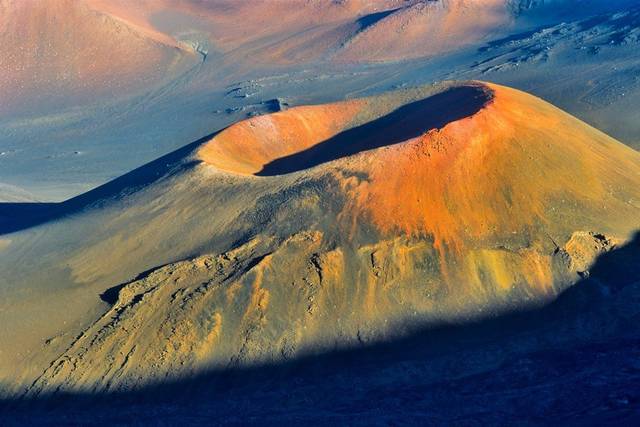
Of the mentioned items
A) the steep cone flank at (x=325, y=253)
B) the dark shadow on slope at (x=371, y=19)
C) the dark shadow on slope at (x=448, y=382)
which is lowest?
the dark shadow on slope at (x=448, y=382)

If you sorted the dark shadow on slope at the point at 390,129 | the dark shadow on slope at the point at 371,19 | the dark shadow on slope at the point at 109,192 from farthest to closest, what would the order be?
the dark shadow on slope at the point at 371,19 → the dark shadow on slope at the point at 109,192 → the dark shadow on slope at the point at 390,129

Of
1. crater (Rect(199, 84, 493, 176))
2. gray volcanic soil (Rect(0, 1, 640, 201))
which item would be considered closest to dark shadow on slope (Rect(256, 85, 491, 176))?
crater (Rect(199, 84, 493, 176))

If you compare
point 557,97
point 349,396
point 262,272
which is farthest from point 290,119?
point 557,97

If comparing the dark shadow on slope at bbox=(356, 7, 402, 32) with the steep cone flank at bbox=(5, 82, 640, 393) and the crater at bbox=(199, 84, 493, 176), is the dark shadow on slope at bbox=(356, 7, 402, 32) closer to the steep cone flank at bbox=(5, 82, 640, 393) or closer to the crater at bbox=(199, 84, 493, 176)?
the crater at bbox=(199, 84, 493, 176)

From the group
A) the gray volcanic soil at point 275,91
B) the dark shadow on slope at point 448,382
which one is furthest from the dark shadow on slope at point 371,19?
the dark shadow on slope at point 448,382

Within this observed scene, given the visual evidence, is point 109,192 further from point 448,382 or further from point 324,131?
point 448,382

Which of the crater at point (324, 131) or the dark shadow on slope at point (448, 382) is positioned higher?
the crater at point (324, 131)

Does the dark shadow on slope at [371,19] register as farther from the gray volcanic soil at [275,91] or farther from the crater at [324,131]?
the crater at [324,131]
